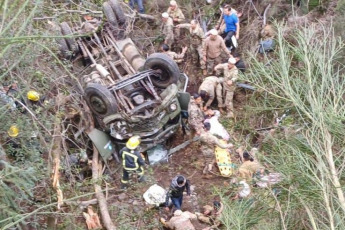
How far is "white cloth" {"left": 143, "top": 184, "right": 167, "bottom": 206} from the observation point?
27.1 ft

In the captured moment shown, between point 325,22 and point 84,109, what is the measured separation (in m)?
5.28

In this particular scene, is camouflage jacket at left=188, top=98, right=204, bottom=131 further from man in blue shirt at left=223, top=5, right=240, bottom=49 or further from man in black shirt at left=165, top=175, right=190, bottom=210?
man in blue shirt at left=223, top=5, right=240, bottom=49

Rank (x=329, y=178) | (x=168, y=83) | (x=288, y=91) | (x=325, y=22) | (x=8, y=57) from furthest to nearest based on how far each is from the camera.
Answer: (x=325, y=22) < (x=168, y=83) < (x=8, y=57) < (x=288, y=91) < (x=329, y=178)

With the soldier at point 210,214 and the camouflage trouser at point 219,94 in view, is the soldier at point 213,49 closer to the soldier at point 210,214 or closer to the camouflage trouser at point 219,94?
the camouflage trouser at point 219,94

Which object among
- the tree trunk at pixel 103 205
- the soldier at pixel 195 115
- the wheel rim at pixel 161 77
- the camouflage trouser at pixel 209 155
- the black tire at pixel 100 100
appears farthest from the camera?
the wheel rim at pixel 161 77

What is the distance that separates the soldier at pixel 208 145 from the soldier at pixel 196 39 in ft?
7.98

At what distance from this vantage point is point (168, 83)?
9281 mm

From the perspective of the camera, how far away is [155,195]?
8367 millimetres

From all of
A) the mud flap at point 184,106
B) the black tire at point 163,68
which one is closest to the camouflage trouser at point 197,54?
the black tire at point 163,68

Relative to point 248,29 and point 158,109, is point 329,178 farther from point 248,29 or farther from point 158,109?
point 248,29

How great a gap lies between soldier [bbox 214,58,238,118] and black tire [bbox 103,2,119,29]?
232 centimetres

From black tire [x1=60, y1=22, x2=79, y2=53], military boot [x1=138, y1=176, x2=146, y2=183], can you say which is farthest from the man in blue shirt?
military boot [x1=138, y1=176, x2=146, y2=183]

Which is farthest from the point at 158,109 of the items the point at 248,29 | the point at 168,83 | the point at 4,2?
the point at 4,2

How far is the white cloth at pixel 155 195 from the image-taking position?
325 inches
